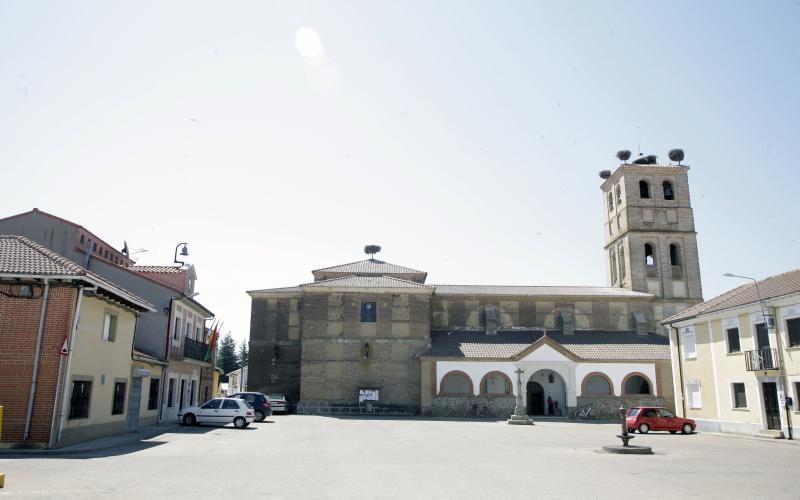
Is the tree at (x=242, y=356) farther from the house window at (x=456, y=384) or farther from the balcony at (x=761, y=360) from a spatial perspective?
the balcony at (x=761, y=360)

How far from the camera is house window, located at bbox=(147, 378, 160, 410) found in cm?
2688

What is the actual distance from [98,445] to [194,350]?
16.0 meters

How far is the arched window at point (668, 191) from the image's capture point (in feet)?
175

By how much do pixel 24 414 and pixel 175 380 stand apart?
47.6 ft

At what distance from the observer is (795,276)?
87.6 ft

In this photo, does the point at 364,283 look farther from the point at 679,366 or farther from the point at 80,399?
the point at 80,399

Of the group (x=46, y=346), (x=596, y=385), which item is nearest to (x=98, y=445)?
(x=46, y=346)

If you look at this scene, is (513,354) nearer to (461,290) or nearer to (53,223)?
(461,290)

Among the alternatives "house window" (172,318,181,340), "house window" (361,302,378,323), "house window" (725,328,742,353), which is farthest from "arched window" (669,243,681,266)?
"house window" (172,318,181,340)

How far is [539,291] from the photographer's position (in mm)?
49969

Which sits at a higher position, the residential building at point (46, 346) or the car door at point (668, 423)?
the residential building at point (46, 346)

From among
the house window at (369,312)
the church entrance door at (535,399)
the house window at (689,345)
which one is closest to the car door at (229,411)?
the house window at (369,312)

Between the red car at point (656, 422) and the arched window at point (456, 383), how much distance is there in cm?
1363

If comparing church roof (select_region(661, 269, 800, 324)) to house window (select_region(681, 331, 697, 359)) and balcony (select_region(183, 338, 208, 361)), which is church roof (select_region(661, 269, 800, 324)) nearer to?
house window (select_region(681, 331, 697, 359))
